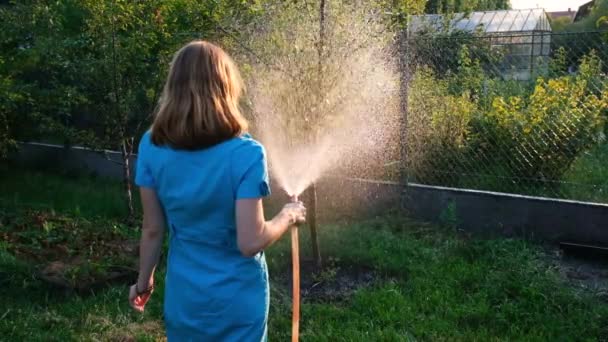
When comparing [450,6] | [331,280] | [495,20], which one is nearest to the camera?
[331,280]

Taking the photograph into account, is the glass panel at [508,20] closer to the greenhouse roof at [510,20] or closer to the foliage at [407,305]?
the greenhouse roof at [510,20]

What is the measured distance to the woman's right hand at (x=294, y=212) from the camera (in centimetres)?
245

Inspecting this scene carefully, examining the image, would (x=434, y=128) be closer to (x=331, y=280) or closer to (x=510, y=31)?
(x=510, y=31)

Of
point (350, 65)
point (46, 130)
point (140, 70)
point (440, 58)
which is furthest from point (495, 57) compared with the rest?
point (46, 130)

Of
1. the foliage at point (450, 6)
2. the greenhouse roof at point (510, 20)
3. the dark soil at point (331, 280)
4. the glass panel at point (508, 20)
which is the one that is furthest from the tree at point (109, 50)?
the glass panel at point (508, 20)

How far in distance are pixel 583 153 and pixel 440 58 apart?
1.62 metres

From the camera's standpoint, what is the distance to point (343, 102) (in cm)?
488

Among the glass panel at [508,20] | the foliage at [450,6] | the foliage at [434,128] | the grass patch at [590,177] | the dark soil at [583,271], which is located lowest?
the dark soil at [583,271]

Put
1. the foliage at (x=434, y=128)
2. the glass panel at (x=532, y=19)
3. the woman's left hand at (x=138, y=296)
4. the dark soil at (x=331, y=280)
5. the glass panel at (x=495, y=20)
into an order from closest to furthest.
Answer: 1. the woman's left hand at (x=138, y=296)
2. the dark soil at (x=331, y=280)
3. the foliage at (x=434, y=128)
4. the glass panel at (x=495, y=20)
5. the glass panel at (x=532, y=19)

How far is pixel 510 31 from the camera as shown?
7.88 meters

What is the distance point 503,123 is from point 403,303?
105 inches

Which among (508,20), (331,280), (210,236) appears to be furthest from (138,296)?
(508,20)

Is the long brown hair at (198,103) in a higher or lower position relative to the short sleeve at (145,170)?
higher

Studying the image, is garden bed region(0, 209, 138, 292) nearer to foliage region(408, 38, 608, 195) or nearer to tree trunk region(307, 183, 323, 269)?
tree trunk region(307, 183, 323, 269)
